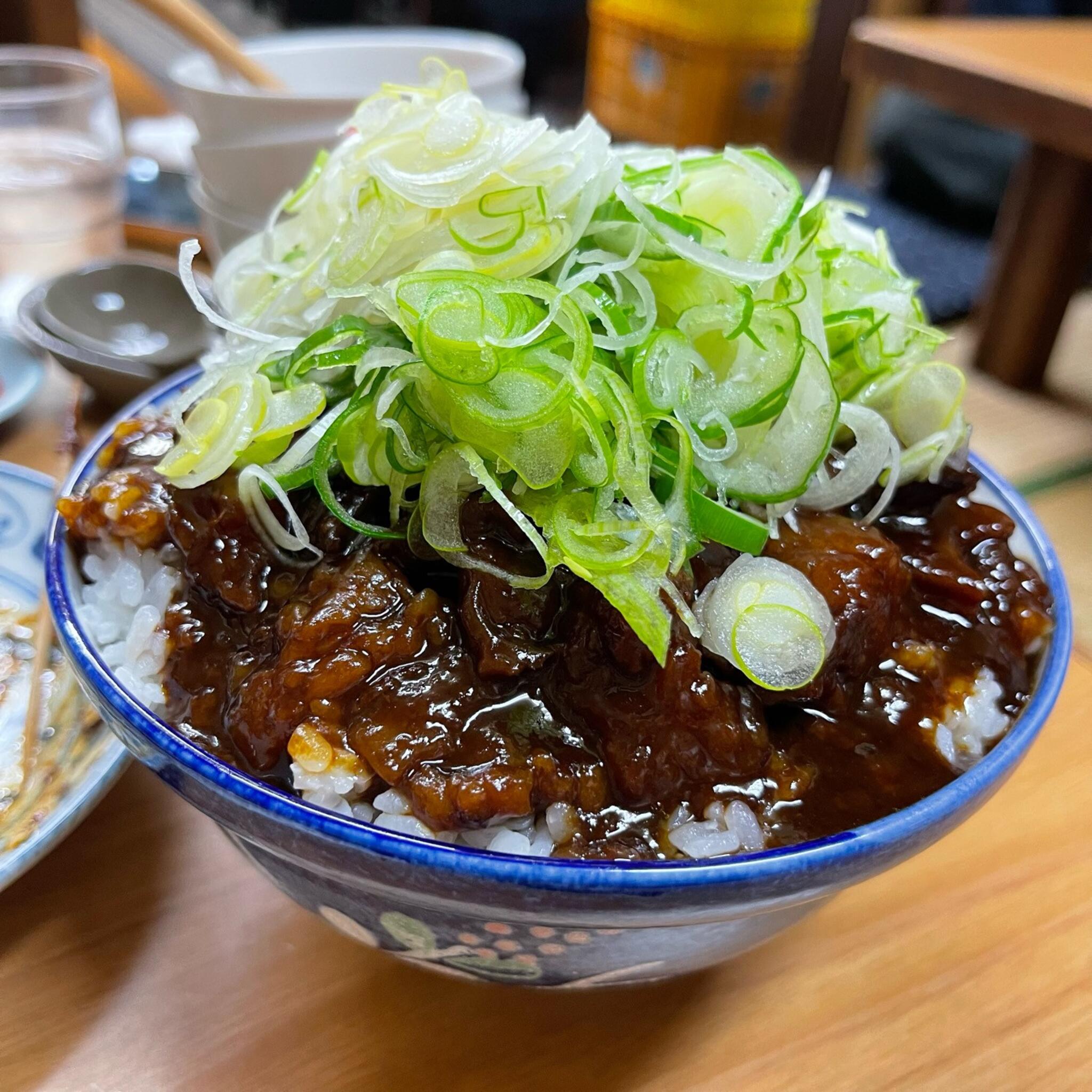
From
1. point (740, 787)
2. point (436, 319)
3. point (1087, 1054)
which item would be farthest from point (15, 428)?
point (1087, 1054)

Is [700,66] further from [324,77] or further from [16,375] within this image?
[16,375]

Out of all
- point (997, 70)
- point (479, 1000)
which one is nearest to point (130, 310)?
point (479, 1000)

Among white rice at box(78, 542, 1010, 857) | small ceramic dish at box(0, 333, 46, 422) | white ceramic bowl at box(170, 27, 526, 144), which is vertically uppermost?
white ceramic bowl at box(170, 27, 526, 144)

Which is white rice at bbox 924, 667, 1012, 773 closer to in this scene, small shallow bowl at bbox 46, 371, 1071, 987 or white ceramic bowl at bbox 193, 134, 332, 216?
small shallow bowl at bbox 46, 371, 1071, 987

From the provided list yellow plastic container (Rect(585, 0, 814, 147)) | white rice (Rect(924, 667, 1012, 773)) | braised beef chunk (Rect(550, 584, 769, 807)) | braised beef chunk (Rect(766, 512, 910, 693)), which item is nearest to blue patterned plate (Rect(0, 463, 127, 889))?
braised beef chunk (Rect(550, 584, 769, 807))

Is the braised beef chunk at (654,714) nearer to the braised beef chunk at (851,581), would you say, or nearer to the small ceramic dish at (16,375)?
the braised beef chunk at (851,581)

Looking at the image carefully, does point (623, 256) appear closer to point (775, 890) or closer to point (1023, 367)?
point (775, 890)
